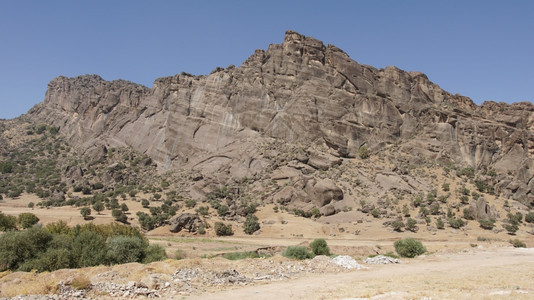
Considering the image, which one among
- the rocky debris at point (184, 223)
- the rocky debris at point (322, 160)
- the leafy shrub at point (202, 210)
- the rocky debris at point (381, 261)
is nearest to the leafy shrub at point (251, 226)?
the rocky debris at point (184, 223)

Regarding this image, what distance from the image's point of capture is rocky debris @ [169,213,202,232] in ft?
157

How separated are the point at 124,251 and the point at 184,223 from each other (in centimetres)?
2377

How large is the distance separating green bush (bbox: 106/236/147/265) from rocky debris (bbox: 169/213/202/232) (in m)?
22.1

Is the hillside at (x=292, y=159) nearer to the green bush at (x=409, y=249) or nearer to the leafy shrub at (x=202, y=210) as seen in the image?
the leafy shrub at (x=202, y=210)

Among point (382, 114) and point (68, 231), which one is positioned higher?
point (382, 114)

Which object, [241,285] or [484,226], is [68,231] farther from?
[484,226]

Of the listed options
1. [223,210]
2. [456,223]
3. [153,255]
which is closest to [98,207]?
[223,210]

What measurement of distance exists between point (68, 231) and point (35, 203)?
4391 cm

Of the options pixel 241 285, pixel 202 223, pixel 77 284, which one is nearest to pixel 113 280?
pixel 77 284

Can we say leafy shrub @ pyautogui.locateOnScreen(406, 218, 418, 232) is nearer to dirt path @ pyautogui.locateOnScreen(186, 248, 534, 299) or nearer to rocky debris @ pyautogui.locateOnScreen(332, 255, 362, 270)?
dirt path @ pyautogui.locateOnScreen(186, 248, 534, 299)

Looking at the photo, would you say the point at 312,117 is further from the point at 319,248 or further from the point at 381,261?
the point at 381,261

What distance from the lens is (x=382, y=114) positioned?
3167 inches

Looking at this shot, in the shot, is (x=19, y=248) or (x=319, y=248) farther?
(x=319, y=248)

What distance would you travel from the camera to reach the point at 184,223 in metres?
48.6
